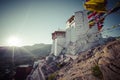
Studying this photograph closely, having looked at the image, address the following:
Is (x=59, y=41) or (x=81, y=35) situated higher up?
(x=81, y=35)

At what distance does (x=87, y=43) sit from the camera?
42156 mm

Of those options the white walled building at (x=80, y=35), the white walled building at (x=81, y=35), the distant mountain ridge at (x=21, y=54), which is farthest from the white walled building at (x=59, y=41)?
the distant mountain ridge at (x=21, y=54)

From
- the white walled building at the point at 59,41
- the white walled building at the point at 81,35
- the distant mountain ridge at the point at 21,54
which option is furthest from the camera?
the distant mountain ridge at the point at 21,54

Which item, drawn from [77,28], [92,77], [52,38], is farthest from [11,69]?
[92,77]

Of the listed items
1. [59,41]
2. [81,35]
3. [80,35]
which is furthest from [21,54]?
[81,35]

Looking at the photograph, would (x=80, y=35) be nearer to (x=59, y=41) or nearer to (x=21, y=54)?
(x=59, y=41)

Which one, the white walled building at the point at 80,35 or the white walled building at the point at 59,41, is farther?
the white walled building at the point at 59,41

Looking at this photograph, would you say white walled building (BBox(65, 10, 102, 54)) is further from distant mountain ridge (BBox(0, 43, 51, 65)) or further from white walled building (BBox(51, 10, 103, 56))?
distant mountain ridge (BBox(0, 43, 51, 65))

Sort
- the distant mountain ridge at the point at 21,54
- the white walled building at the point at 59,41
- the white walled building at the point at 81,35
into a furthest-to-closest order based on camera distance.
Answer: the distant mountain ridge at the point at 21,54, the white walled building at the point at 59,41, the white walled building at the point at 81,35

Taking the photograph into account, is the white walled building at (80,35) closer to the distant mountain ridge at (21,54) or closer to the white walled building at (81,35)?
the white walled building at (81,35)

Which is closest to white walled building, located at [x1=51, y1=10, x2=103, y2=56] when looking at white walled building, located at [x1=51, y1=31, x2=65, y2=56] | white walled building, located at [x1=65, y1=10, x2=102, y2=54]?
white walled building, located at [x1=65, y1=10, x2=102, y2=54]

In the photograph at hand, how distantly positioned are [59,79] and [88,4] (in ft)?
60.6

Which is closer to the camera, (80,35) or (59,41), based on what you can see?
(80,35)

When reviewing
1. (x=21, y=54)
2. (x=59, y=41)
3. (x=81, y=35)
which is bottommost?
(x=21, y=54)
